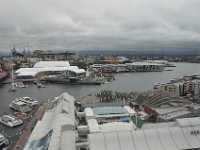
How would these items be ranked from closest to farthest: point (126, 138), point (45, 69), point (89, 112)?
point (126, 138) < point (89, 112) < point (45, 69)

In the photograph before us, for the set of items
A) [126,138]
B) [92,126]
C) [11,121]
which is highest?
[126,138]

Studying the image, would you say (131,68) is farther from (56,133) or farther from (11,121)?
(56,133)

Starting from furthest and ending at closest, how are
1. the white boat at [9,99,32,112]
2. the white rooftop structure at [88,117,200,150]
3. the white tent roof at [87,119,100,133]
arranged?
the white boat at [9,99,32,112]
the white tent roof at [87,119,100,133]
the white rooftop structure at [88,117,200,150]

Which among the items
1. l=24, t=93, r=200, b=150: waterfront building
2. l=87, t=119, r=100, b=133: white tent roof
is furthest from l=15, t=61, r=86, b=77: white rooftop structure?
l=24, t=93, r=200, b=150: waterfront building

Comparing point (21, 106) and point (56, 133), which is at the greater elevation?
point (56, 133)

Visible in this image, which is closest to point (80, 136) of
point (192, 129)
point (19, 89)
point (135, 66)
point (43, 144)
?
point (43, 144)

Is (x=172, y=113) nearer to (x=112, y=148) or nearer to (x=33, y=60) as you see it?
(x=112, y=148)

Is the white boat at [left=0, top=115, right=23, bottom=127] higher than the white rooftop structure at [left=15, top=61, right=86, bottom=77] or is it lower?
lower

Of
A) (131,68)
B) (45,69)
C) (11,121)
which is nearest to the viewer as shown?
(11,121)

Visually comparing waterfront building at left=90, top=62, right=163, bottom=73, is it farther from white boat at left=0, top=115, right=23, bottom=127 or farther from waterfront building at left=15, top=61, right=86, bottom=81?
white boat at left=0, top=115, right=23, bottom=127

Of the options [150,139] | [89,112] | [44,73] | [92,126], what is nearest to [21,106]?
[89,112]

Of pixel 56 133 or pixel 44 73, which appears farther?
pixel 44 73
